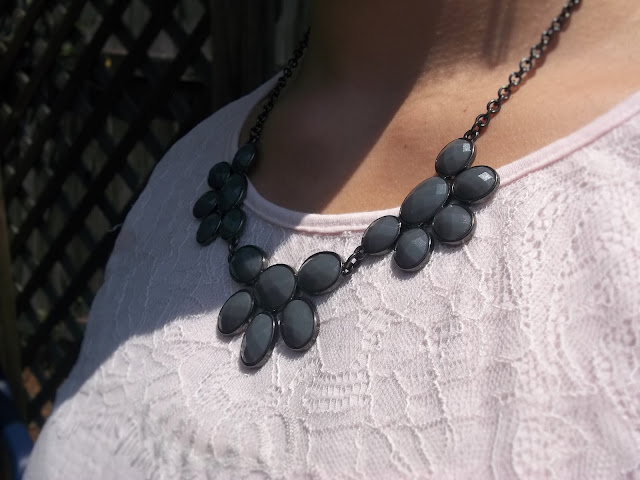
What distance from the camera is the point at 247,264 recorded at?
53 cm

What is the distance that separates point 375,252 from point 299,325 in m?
0.09

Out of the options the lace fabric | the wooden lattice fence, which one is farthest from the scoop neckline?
the wooden lattice fence

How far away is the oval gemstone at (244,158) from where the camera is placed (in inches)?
24.7

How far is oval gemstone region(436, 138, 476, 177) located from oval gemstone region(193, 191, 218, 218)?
256 millimetres

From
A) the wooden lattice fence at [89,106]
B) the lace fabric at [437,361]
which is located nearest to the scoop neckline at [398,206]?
the lace fabric at [437,361]

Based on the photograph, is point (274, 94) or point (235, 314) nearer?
point (235, 314)

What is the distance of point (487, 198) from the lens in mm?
438

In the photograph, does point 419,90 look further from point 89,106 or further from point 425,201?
point 89,106

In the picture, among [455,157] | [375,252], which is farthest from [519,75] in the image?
[375,252]

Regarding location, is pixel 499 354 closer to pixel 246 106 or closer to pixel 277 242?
pixel 277 242

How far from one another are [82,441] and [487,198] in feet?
1.51

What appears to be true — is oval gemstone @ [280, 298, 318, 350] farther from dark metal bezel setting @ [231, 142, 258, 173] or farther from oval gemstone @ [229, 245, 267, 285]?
dark metal bezel setting @ [231, 142, 258, 173]

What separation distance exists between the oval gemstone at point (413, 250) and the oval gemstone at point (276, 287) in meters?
0.10

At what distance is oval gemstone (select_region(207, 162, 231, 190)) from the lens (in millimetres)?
635
